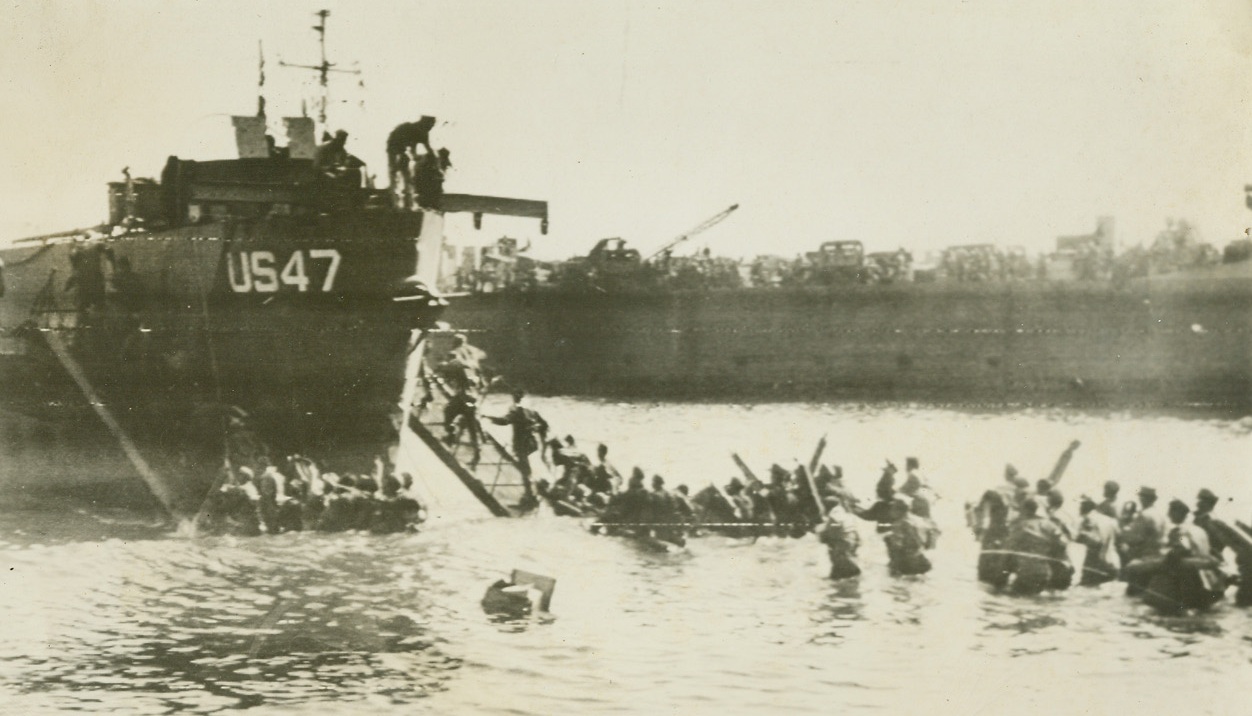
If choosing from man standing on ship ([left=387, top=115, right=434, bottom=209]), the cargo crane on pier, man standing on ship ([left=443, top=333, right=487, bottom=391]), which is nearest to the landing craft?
man standing on ship ([left=387, top=115, right=434, bottom=209])

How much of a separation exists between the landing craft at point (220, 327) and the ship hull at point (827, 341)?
2.21 meters

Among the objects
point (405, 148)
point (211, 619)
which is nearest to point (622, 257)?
point (405, 148)

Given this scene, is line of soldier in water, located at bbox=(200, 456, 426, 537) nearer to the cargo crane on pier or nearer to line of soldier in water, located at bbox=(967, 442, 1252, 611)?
the cargo crane on pier

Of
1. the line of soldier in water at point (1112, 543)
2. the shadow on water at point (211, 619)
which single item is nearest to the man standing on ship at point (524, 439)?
the shadow on water at point (211, 619)

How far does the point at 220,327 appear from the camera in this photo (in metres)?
7.33

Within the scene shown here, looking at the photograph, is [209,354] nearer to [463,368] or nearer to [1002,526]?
[463,368]

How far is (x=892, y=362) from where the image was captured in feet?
41.4

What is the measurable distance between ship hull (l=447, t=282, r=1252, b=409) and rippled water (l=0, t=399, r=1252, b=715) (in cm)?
146

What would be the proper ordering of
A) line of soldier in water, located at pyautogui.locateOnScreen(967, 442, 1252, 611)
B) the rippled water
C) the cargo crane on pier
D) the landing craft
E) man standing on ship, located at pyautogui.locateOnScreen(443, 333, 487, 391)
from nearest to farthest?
1. the rippled water
2. line of soldier in water, located at pyautogui.locateOnScreen(967, 442, 1252, 611)
3. the cargo crane on pier
4. the landing craft
5. man standing on ship, located at pyautogui.locateOnScreen(443, 333, 487, 391)

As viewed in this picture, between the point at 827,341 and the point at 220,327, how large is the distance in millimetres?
7670

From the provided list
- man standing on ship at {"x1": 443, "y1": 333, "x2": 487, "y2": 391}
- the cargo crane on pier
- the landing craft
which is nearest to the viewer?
the cargo crane on pier

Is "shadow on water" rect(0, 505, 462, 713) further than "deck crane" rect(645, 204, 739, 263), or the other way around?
"deck crane" rect(645, 204, 739, 263)

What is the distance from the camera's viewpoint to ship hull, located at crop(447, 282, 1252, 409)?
8.58m

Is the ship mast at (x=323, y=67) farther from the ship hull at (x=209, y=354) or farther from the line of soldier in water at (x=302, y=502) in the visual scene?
the line of soldier in water at (x=302, y=502)
